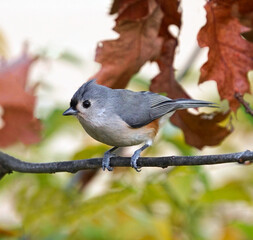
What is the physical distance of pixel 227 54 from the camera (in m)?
1.25

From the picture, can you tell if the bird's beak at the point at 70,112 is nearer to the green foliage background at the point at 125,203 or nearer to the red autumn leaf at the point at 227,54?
the green foliage background at the point at 125,203

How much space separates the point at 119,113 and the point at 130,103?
50mm

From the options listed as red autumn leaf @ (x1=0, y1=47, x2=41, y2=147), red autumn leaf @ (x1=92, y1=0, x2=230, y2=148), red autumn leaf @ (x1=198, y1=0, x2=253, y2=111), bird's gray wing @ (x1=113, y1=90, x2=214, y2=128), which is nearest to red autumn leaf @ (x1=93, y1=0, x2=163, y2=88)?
red autumn leaf @ (x1=92, y1=0, x2=230, y2=148)

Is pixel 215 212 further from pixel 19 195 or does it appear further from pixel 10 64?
pixel 10 64

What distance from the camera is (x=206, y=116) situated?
1.36 meters

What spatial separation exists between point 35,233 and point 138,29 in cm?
73

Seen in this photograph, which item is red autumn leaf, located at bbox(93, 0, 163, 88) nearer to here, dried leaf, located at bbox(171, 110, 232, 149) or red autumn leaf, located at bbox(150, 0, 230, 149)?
red autumn leaf, located at bbox(150, 0, 230, 149)

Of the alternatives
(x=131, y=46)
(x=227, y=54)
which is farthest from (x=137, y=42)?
(x=227, y=54)

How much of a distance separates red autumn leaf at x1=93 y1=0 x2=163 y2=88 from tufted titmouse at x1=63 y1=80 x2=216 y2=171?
0.33 meters

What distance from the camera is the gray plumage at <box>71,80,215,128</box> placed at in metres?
1.67

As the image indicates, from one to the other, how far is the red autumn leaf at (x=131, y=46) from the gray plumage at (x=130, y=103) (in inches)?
14.3

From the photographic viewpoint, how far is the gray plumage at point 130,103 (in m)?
1.67

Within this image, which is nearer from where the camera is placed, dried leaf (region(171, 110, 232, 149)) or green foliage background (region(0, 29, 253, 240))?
dried leaf (region(171, 110, 232, 149))

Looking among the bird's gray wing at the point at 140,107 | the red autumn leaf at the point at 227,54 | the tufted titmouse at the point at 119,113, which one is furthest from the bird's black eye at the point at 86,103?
the red autumn leaf at the point at 227,54
